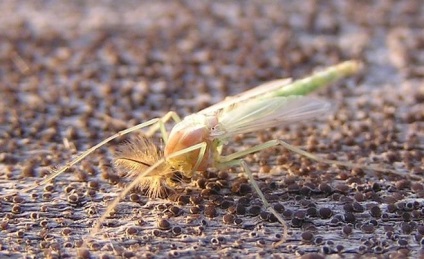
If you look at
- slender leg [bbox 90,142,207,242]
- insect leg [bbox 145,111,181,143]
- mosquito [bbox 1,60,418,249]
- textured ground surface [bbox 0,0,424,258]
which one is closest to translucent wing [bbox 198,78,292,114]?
mosquito [bbox 1,60,418,249]

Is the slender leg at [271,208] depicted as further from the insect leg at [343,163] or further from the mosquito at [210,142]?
the insect leg at [343,163]

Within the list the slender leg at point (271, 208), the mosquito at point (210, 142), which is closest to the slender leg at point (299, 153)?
the mosquito at point (210, 142)

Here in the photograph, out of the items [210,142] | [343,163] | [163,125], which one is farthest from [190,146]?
[343,163]

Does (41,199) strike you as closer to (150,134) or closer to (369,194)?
(150,134)

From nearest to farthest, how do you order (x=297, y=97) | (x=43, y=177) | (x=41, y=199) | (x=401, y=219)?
1. (x=401, y=219)
2. (x=41, y=199)
3. (x=43, y=177)
4. (x=297, y=97)

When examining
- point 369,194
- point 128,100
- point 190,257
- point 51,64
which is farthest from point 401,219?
point 51,64

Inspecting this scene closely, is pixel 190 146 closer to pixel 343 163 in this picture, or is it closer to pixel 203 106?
pixel 343 163
